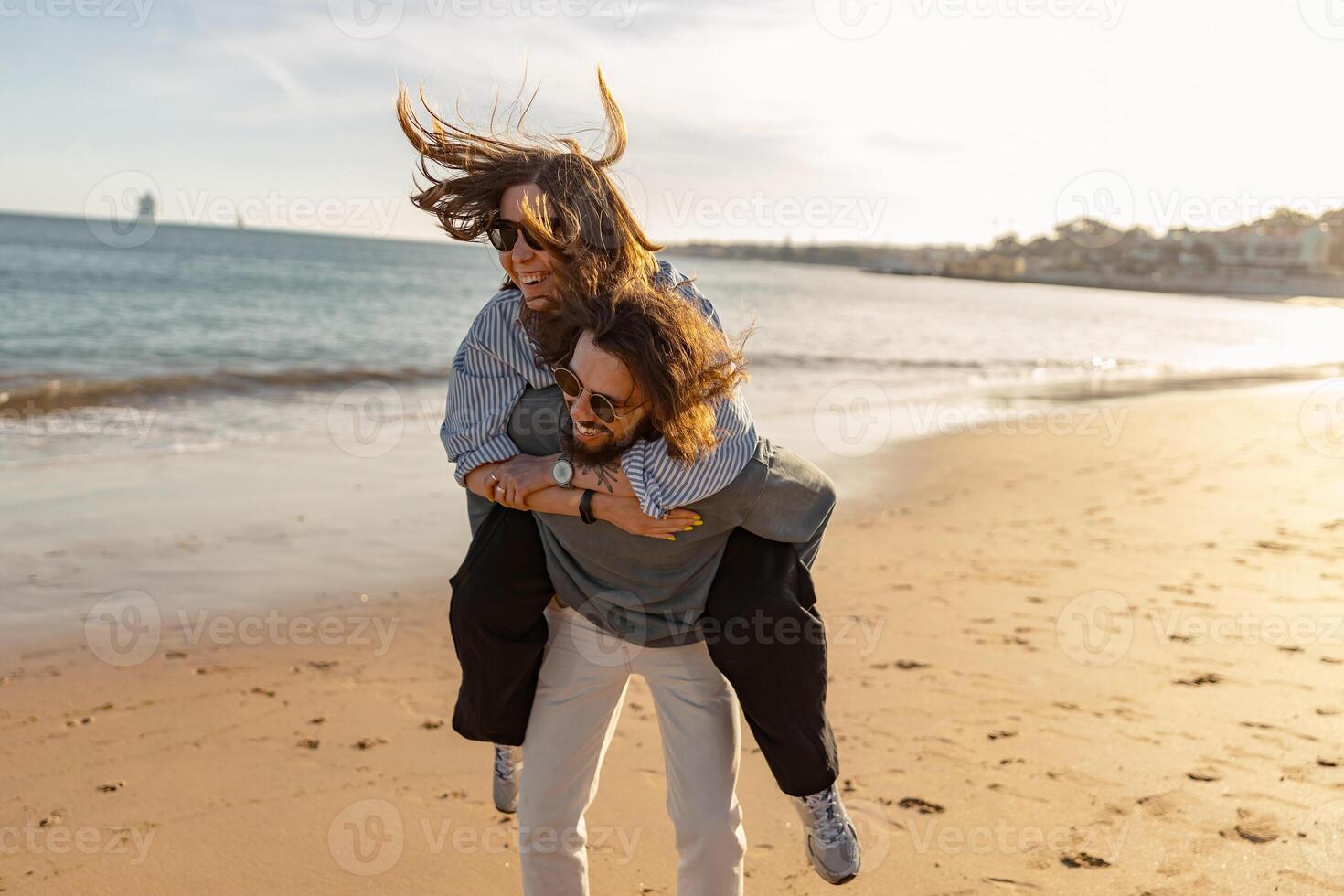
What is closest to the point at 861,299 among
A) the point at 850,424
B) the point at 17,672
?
the point at 850,424

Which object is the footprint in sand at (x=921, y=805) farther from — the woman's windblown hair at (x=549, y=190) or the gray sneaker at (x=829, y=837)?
the woman's windblown hair at (x=549, y=190)

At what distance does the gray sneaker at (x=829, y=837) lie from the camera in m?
2.23

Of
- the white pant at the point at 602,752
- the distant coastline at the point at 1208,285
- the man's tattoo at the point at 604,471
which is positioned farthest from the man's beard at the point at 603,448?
the distant coastline at the point at 1208,285

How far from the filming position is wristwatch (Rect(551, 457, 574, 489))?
2.08 metres

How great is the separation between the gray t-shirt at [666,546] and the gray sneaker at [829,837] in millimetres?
499

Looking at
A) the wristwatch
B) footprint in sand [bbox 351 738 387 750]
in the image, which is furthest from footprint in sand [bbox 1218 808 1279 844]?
footprint in sand [bbox 351 738 387 750]

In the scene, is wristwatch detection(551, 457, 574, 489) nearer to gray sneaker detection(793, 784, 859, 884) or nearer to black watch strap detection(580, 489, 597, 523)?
black watch strap detection(580, 489, 597, 523)

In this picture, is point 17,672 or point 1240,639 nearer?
point 17,672

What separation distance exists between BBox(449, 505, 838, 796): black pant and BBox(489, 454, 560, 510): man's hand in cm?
15

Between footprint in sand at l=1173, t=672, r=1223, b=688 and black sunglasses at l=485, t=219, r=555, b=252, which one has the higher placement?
black sunglasses at l=485, t=219, r=555, b=252

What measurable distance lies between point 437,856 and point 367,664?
1552 millimetres

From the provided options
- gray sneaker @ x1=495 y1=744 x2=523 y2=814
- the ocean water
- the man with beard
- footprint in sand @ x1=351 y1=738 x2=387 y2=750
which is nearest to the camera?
the man with beard

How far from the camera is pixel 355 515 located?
22.0ft

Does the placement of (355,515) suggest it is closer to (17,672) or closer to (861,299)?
(17,672)
